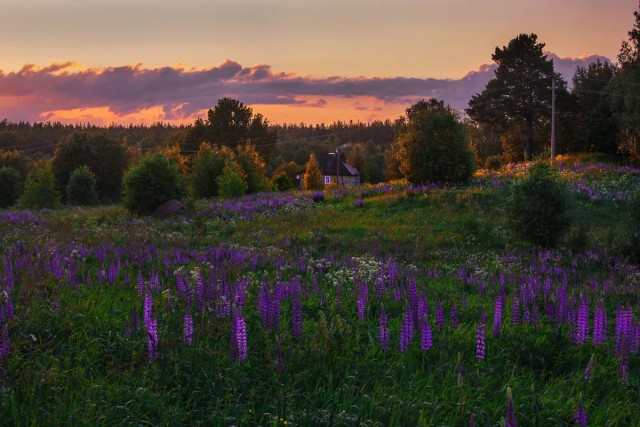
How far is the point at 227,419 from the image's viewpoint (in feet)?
13.8

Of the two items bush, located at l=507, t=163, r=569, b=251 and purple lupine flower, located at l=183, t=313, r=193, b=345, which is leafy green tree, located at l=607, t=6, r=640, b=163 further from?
purple lupine flower, located at l=183, t=313, r=193, b=345

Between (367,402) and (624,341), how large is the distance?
3.31 metres

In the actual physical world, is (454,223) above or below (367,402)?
below

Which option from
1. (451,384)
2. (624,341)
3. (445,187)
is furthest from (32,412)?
(445,187)

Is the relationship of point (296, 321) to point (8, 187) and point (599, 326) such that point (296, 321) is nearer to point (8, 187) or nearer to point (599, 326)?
point (599, 326)

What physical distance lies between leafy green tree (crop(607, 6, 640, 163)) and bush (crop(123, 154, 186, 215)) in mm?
30854

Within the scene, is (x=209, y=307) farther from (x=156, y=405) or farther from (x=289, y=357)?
(x=156, y=405)

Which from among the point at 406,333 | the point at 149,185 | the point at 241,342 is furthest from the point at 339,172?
the point at 241,342

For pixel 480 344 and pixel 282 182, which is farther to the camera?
pixel 282 182

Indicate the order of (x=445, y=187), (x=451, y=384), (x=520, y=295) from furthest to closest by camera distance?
1. (x=445, y=187)
2. (x=520, y=295)
3. (x=451, y=384)

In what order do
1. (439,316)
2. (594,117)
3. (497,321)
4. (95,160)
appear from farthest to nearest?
(95,160)
(594,117)
(497,321)
(439,316)

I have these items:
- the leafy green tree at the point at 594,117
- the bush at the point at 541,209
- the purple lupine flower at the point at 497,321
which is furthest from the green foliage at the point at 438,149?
the purple lupine flower at the point at 497,321

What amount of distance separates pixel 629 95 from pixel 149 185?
1258 inches

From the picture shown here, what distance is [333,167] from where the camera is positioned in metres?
111
